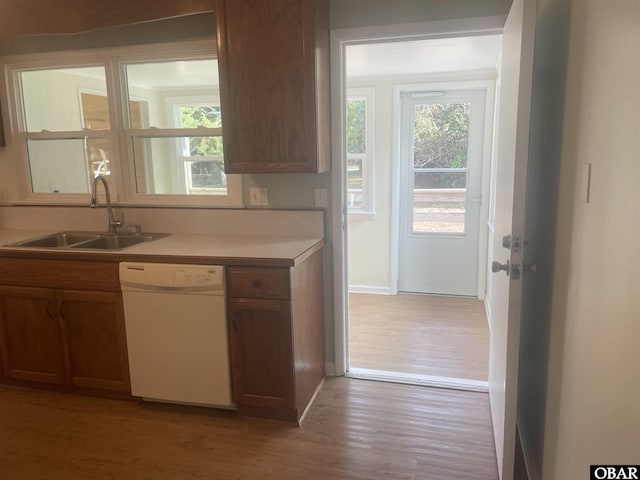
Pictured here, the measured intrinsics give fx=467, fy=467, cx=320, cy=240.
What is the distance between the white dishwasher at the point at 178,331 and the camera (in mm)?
2297

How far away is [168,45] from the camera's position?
9.12 feet

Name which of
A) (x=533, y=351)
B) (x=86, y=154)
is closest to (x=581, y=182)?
(x=533, y=351)

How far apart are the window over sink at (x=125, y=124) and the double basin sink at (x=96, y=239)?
0.25 meters

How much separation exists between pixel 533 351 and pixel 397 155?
271 centimetres

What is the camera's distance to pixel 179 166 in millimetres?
3055

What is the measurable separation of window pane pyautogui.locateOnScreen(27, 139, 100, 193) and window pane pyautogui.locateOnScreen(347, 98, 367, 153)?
7.48 feet

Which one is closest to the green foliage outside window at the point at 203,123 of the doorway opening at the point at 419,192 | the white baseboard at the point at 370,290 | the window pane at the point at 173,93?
the window pane at the point at 173,93

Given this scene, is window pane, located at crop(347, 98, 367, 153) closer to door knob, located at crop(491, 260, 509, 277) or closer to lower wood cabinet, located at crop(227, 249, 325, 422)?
lower wood cabinet, located at crop(227, 249, 325, 422)

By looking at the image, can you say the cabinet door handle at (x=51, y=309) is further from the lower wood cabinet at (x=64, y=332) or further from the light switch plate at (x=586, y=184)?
the light switch plate at (x=586, y=184)

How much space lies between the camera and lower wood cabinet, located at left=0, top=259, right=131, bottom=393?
2.48 metres

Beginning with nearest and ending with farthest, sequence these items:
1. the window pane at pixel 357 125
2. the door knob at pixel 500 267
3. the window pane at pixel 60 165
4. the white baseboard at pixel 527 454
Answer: the door knob at pixel 500 267
the white baseboard at pixel 527 454
the window pane at pixel 60 165
the window pane at pixel 357 125

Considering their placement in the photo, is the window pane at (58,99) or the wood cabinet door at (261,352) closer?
the wood cabinet door at (261,352)

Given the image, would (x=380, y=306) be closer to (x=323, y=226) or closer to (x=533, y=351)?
(x=323, y=226)

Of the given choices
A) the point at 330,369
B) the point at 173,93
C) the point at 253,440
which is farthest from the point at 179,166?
the point at 253,440
